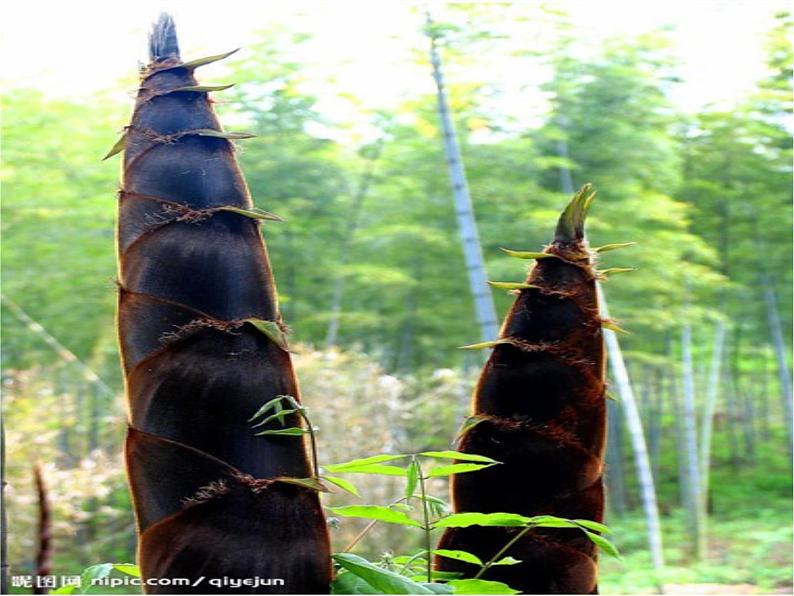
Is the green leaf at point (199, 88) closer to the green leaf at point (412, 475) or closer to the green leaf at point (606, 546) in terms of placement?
the green leaf at point (412, 475)

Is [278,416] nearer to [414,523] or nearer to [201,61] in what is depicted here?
[414,523]

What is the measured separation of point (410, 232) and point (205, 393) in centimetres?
773

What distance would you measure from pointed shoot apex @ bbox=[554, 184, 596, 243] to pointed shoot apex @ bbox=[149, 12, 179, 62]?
0.28 m

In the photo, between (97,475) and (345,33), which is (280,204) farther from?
(97,475)

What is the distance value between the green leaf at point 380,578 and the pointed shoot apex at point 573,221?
0.27 meters

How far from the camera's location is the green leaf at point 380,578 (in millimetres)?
484

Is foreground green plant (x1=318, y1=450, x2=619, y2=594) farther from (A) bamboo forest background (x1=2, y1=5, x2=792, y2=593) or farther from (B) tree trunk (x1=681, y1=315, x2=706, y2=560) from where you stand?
(B) tree trunk (x1=681, y1=315, x2=706, y2=560)

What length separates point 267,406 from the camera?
1.56 feet

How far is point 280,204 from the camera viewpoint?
8.20 m

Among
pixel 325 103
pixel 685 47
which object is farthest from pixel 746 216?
pixel 325 103

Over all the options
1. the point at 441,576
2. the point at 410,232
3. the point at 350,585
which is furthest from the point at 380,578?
the point at 410,232

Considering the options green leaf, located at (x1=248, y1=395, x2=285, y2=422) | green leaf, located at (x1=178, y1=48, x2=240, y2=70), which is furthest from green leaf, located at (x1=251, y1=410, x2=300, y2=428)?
green leaf, located at (x1=178, y1=48, x2=240, y2=70)

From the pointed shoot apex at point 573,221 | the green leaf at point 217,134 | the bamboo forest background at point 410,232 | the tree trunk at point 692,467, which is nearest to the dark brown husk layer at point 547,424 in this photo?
the pointed shoot apex at point 573,221

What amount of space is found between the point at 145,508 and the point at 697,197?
30.9 feet
